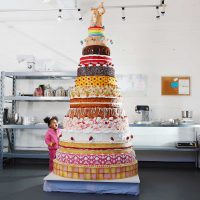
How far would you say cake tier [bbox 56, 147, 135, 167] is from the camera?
12.5 ft

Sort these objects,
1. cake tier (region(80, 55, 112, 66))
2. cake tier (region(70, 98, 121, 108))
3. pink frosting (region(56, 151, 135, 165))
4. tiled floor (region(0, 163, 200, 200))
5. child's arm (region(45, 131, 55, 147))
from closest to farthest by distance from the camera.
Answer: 1. tiled floor (region(0, 163, 200, 200))
2. pink frosting (region(56, 151, 135, 165))
3. cake tier (region(70, 98, 121, 108))
4. cake tier (region(80, 55, 112, 66))
5. child's arm (region(45, 131, 55, 147))

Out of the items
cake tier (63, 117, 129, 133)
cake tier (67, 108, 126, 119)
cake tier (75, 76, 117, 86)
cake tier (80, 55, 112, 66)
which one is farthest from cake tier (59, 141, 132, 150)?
cake tier (80, 55, 112, 66)

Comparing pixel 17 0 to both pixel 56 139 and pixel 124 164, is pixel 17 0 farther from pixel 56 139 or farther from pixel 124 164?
pixel 124 164

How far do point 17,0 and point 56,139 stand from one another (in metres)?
3.12

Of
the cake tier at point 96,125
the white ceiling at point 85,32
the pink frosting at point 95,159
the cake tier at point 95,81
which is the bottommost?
the pink frosting at point 95,159

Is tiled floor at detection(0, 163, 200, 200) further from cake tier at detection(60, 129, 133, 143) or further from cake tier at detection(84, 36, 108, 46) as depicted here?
cake tier at detection(84, 36, 108, 46)

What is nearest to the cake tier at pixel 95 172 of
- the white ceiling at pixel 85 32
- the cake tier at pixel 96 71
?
the cake tier at pixel 96 71

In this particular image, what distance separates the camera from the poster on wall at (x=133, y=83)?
6102 mm

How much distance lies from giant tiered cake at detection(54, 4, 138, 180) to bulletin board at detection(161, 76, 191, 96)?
2201mm

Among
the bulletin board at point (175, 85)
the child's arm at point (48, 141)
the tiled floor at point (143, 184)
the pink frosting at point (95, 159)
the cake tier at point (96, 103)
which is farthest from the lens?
the bulletin board at point (175, 85)

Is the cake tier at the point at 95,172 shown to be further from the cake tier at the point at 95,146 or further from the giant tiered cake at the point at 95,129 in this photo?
the cake tier at the point at 95,146

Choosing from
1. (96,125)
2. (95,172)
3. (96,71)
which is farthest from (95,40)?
(95,172)

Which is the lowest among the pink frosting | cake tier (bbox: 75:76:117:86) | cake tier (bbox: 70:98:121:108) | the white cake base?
the white cake base

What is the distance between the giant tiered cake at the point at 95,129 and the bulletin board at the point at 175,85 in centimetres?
220
